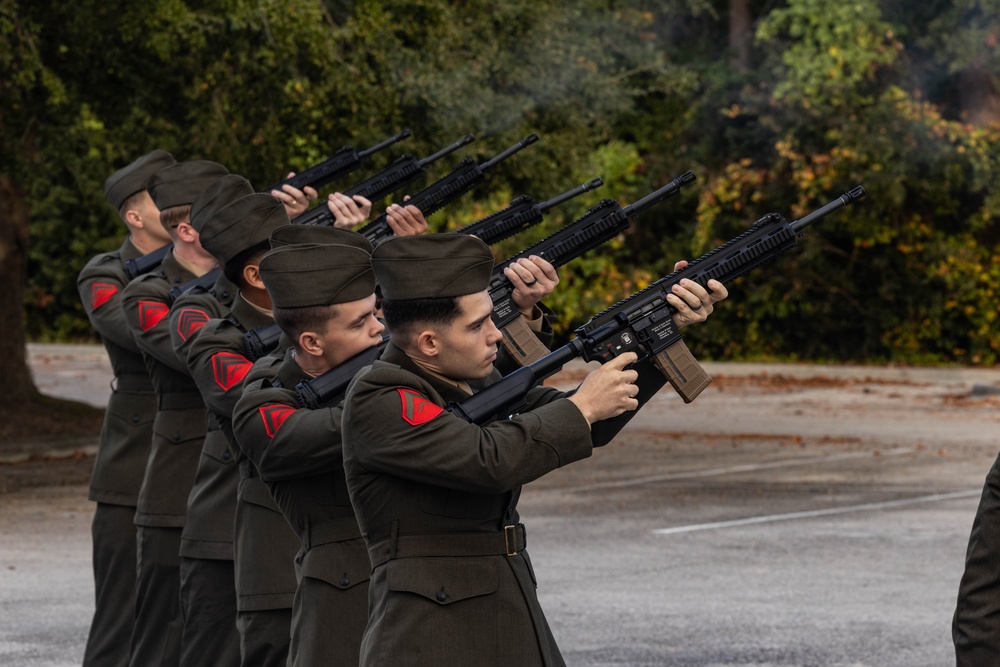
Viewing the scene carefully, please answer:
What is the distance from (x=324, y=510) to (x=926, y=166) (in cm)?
2248

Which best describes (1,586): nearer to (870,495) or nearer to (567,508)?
(567,508)

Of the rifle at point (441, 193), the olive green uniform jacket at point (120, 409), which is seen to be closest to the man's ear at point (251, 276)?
the rifle at point (441, 193)

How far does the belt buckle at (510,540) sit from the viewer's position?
3.94 metres

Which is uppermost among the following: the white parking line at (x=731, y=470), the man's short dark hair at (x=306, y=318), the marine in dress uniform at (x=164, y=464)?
the man's short dark hair at (x=306, y=318)

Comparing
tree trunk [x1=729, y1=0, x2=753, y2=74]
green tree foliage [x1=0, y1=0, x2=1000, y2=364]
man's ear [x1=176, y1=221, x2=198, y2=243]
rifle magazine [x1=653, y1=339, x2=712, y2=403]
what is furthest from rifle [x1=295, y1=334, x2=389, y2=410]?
tree trunk [x1=729, y1=0, x2=753, y2=74]

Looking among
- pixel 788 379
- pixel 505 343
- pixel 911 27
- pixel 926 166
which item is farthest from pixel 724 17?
pixel 505 343

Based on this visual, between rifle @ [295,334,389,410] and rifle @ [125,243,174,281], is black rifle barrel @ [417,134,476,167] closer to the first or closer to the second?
rifle @ [125,243,174,281]

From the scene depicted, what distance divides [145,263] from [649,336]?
296 cm

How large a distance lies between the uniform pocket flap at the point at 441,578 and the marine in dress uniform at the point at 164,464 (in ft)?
7.99

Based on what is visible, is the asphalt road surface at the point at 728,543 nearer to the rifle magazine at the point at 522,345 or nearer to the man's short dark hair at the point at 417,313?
the rifle magazine at the point at 522,345

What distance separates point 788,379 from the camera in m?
24.6

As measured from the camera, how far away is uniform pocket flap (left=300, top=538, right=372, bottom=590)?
4480mm

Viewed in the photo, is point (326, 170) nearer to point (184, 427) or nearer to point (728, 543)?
point (184, 427)

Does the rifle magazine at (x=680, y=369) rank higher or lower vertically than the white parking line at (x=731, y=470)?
higher
